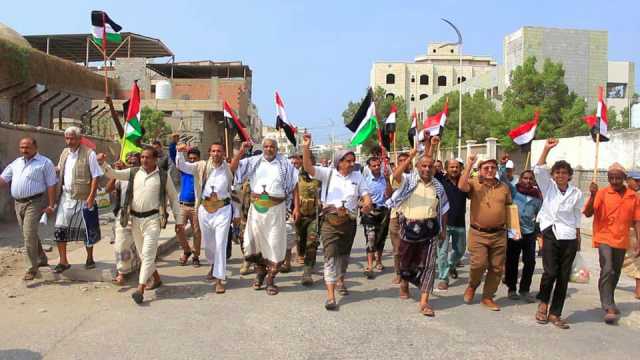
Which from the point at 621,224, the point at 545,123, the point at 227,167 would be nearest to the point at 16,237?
the point at 227,167

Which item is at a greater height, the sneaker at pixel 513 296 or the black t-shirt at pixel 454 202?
the black t-shirt at pixel 454 202

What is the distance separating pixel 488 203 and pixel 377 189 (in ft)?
7.41

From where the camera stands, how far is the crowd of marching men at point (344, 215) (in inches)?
219

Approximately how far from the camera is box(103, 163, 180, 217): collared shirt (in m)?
6.12

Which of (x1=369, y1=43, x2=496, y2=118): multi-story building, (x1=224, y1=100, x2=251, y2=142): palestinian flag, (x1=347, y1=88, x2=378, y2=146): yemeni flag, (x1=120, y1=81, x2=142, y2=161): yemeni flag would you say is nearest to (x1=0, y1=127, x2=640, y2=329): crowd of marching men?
(x1=120, y1=81, x2=142, y2=161): yemeni flag

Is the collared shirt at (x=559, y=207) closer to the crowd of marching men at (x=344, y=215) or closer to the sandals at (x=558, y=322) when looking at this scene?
the crowd of marching men at (x=344, y=215)

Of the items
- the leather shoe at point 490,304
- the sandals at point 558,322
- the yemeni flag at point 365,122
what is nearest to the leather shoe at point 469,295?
the leather shoe at point 490,304

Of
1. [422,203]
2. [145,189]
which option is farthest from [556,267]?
[145,189]

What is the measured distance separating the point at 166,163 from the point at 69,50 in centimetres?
3973

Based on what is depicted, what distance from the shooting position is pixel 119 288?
6.36 m

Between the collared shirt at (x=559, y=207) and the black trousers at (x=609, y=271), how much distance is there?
1.68 ft

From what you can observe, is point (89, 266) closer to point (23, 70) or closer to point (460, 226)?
point (460, 226)

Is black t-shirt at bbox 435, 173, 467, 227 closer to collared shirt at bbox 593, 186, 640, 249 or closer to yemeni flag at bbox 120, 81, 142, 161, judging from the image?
collared shirt at bbox 593, 186, 640, 249

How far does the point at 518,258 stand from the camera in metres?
6.46
